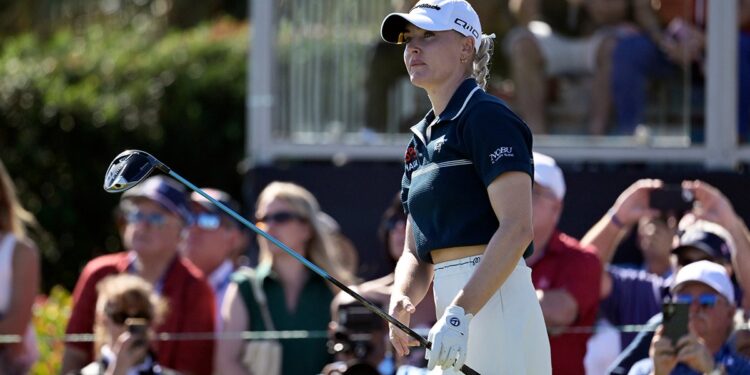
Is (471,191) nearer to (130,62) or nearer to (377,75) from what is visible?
(377,75)

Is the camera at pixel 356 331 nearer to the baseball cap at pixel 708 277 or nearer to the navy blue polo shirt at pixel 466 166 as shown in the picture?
the baseball cap at pixel 708 277

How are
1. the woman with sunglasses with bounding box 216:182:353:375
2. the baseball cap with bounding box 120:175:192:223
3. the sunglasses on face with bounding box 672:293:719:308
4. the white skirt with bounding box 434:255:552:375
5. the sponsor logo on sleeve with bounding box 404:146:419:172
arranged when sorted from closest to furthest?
the white skirt with bounding box 434:255:552:375 < the sponsor logo on sleeve with bounding box 404:146:419:172 < the sunglasses on face with bounding box 672:293:719:308 < the woman with sunglasses with bounding box 216:182:353:375 < the baseball cap with bounding box 120:175:192:223

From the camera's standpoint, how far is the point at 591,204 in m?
9.18

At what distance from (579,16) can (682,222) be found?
2.45 meters

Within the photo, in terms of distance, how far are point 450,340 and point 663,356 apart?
1.64 meters

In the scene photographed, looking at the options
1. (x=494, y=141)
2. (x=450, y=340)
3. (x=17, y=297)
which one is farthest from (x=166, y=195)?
(x=450, y=340)

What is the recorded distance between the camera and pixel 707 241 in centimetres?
672

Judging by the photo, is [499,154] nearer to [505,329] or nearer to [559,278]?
[505,329]

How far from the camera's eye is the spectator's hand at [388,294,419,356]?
5008 mm

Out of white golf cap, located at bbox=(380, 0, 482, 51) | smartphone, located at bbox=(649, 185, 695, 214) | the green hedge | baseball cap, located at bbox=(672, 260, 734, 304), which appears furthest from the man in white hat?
the green hedge

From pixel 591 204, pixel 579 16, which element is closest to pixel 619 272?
pixel 591 204

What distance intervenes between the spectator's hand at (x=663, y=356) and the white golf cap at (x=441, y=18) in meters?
1.55

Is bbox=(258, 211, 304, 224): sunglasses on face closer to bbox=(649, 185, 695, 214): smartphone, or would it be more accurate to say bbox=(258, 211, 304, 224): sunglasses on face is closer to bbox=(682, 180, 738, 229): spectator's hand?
bbox=(649, 185, 695, 214): smartphone

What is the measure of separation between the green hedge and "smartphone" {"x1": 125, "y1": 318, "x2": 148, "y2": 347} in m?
8.59
